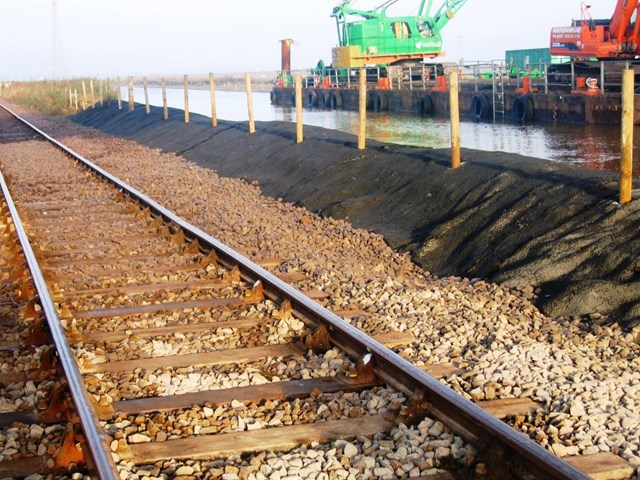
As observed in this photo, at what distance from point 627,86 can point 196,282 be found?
491 cm

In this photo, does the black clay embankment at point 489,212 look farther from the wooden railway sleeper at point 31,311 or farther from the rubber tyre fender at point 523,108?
the rubber tyre fender at point 523,108

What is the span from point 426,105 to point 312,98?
18470mm

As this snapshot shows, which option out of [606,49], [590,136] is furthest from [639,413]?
[606,49]

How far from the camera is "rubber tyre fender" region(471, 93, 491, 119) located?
123 ft

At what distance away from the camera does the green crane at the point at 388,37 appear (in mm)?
57875

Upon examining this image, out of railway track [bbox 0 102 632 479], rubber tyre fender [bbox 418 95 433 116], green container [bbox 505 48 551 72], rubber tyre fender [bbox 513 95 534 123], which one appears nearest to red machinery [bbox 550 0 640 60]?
rubber tyre fender [bbox 513 95 534 123]

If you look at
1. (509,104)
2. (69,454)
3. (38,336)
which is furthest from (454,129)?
(509,104)

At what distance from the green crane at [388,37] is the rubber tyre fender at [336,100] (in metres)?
3.30

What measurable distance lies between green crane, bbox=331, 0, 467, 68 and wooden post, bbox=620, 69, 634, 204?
4854 centimetres

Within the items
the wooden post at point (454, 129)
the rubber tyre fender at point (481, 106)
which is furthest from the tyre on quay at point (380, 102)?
the wooden post at point (454, 129)

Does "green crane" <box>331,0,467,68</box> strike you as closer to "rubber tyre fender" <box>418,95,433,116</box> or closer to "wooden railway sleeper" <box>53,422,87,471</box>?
"rubber tyre fender" <box>418,95,433,116</box>

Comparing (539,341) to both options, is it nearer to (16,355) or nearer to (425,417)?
(425,417)

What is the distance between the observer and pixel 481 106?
37688 millimetres

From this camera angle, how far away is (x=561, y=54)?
1457 inches
